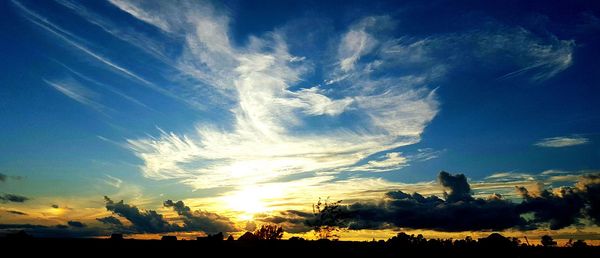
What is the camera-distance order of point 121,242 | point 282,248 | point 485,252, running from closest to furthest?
point 121,242
point 282,248
point 485,252

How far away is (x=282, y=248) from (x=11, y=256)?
47299 millimetres

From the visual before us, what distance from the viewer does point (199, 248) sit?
2621 inches

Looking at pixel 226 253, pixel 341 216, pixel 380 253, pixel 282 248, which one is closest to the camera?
pixel 226 253

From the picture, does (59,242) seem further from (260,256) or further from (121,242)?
(260,256)

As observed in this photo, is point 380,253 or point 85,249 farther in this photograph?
point 380,253

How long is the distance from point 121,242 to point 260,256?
23.1 metres

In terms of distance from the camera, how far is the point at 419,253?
105062 mm

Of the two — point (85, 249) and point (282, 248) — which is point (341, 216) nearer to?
point (282, 248)

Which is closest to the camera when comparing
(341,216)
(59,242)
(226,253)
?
(59,242)

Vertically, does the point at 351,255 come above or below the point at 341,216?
below

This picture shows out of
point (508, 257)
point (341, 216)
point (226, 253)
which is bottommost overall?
point (508, 257)

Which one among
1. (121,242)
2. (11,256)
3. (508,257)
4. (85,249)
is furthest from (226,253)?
(508,257)

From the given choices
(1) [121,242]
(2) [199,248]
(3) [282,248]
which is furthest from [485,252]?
(1) [121,242]

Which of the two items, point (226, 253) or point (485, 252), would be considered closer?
point (226, 253)
